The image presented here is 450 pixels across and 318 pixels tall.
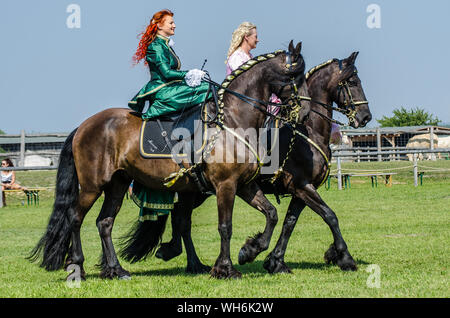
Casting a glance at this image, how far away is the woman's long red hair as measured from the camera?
7.29 metres

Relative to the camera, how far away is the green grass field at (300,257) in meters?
5.84

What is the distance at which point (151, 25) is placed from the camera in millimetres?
7301

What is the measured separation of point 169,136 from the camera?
274 inches

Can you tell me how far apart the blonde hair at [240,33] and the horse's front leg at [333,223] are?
6.60 ft

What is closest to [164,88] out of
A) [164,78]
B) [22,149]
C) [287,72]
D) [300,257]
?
[164,78]

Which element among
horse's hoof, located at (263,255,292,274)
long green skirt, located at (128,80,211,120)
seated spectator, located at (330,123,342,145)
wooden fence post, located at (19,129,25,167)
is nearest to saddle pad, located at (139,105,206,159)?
long green skirt, located at (128,80,211,120)

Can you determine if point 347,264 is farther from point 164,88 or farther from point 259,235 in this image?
point 164,88

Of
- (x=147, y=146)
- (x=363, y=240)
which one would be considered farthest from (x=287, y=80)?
(x=363, y=240)

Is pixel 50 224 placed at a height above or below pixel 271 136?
below

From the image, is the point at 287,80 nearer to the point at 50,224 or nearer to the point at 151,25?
the point at 151,25

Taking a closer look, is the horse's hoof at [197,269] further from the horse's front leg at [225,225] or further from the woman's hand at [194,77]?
the woman's hand at [194,77]

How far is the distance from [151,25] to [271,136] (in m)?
1.90

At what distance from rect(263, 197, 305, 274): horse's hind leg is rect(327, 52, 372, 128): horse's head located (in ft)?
4.00

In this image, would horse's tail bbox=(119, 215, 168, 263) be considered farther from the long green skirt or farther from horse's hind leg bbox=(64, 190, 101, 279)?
the long green skirt
